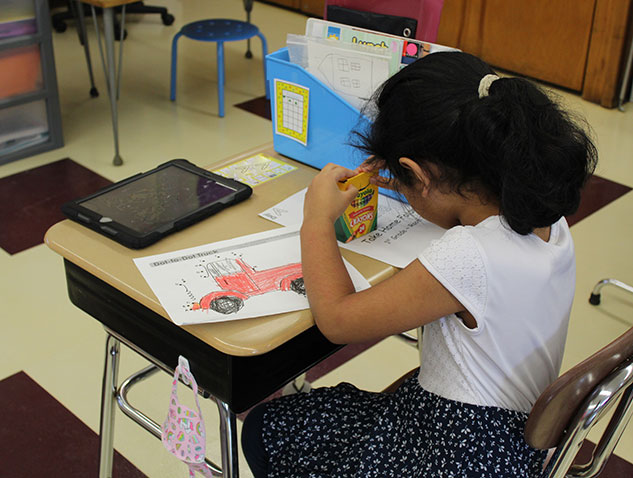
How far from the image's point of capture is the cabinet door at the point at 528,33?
3.84 metres

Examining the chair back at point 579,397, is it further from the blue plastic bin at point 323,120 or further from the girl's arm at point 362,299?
the blue plastic bin at point 323,120

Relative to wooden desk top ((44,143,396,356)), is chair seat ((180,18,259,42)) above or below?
below

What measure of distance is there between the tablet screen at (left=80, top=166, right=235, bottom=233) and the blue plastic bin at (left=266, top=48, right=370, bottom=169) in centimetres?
21

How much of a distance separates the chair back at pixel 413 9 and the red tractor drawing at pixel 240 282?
2.37ft

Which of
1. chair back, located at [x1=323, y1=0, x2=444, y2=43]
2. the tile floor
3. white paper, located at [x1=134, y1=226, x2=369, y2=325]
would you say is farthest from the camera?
the tile floor

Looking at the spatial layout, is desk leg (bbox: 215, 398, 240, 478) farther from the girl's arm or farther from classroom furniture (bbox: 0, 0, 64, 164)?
classroom furniture (bbox: 0, 0, 64, 164)

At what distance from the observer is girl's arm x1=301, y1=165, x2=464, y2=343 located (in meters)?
0.98

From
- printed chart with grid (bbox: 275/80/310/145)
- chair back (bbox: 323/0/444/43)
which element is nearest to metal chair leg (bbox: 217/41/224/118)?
chair back (bbox: 323/0/444/43)

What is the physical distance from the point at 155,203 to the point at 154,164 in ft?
6.18

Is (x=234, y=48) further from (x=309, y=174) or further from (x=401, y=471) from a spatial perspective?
(x=401, y=471)

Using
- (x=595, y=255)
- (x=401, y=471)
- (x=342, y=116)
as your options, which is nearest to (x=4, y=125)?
(x=342, y=116)

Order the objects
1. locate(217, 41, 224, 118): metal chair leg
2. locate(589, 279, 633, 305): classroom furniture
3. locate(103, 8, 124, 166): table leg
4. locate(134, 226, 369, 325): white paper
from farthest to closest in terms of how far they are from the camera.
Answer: locate(217, 41, 224, 118): metal chair leg < locate(103, 8, 124, 166): table leg < locate(589, 279, 633, 305): classroom furniture < locate(134, 226, 369, 325): white paper

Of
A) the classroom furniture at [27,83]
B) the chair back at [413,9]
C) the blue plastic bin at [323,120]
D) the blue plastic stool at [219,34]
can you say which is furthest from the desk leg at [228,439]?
the blue plastic stool at [219,34]

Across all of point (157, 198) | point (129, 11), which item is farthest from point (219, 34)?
point (157, 198)
